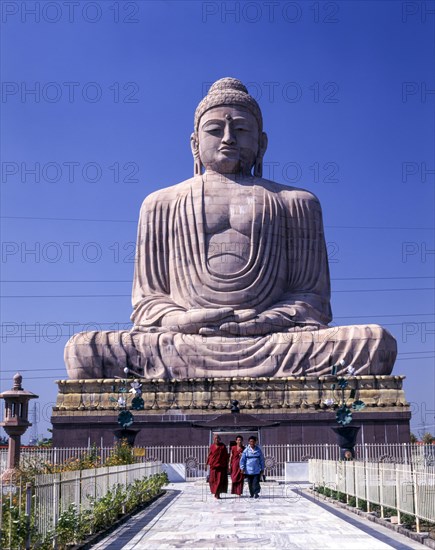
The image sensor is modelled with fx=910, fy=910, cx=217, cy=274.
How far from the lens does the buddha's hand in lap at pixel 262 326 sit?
23562mm

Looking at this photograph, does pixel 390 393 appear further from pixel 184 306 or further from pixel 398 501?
pixel 398 501

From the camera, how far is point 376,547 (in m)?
7.95

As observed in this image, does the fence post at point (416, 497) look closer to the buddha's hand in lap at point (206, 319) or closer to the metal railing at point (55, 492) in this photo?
the metal railing at point (55, 492)


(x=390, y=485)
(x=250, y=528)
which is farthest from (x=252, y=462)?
(x=250, y=528)

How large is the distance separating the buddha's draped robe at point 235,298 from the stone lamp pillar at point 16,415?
557cm

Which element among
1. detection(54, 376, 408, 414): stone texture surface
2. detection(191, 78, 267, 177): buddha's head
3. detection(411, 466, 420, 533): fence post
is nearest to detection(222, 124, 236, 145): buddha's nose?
detection(191, 78, 267, 177): buddha's head

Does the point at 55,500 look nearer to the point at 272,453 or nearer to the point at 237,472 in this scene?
the point at 237,472

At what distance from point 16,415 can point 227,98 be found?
40.2 feet

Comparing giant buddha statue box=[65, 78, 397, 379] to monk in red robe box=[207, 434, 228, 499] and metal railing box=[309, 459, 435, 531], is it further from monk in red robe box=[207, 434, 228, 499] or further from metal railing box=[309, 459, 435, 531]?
monk in red robe box=[207, 434, 228, 499]

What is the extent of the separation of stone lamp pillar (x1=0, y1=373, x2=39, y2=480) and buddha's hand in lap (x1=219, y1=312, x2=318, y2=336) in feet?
22.7

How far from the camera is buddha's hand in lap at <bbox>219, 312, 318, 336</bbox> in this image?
2356cm

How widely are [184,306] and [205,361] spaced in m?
2.19

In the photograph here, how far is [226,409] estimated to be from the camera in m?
22.0

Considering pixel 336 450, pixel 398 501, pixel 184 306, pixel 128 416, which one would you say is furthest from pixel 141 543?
pixel 184 306
